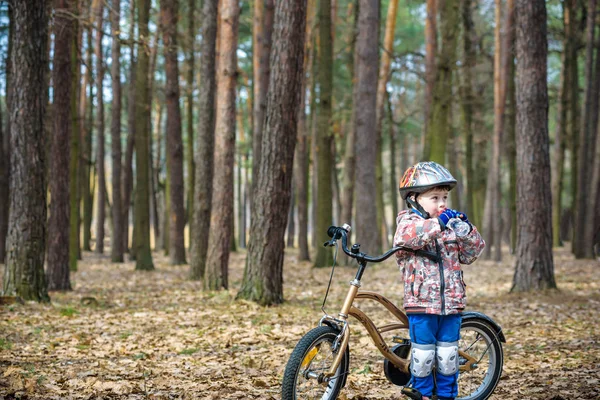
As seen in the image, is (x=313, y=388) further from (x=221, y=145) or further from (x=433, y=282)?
(x=221, y=145)

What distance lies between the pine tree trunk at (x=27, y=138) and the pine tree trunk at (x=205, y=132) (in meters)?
4.45

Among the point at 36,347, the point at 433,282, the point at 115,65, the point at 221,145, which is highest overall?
the point at 115,65

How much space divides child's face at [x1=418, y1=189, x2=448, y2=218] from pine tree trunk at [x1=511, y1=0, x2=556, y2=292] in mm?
6782

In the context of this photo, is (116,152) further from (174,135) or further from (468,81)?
(468,81)

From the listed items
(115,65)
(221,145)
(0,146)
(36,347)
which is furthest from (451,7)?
(36,347)

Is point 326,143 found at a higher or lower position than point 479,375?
higher

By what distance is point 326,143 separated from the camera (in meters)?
16.9

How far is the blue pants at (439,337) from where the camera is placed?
4199mm

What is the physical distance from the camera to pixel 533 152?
34.5 feet

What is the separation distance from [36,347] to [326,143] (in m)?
11.0

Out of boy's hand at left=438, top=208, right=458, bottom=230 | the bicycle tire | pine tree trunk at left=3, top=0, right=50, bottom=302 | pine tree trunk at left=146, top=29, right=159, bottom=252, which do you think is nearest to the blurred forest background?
pine tree trunk at left=3, top=0, right=50, bottom=302

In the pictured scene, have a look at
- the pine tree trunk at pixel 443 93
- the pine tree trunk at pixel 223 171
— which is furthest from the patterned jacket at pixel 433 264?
the pine tree trunk at pixel 443 93

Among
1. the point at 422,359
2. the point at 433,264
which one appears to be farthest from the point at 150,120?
the point at 422,359

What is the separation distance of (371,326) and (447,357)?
534 mm
